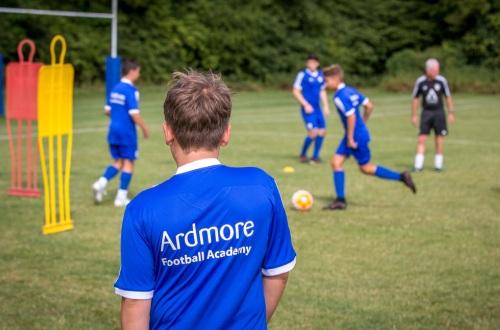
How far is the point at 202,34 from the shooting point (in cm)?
4912

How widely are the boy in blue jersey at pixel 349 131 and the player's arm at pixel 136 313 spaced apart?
27.2 ft

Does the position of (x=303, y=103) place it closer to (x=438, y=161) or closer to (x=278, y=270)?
(x=438, y=161)

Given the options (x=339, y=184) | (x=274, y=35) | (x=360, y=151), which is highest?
(x=360, y=151)

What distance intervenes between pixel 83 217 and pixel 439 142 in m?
7.73

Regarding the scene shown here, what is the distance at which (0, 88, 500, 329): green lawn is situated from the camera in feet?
21.7

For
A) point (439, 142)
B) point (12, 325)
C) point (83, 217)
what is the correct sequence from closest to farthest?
point (12, 325), point (83, 217), point (439, 142)

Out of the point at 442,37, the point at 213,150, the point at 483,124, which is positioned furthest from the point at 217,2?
the point at 213,150

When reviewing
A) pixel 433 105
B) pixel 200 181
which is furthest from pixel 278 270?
pixel 433 105

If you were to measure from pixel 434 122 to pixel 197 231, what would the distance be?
13.5 metres

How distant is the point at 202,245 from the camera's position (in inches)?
119

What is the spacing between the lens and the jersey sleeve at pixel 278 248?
3.21 m

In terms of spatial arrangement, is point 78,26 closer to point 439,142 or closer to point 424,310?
point 439,142

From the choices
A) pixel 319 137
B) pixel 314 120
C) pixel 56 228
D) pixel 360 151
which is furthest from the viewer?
pixel 314 120

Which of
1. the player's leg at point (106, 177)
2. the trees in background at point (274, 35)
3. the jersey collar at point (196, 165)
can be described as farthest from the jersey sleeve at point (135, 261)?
the trees in background at point (274, 35)
